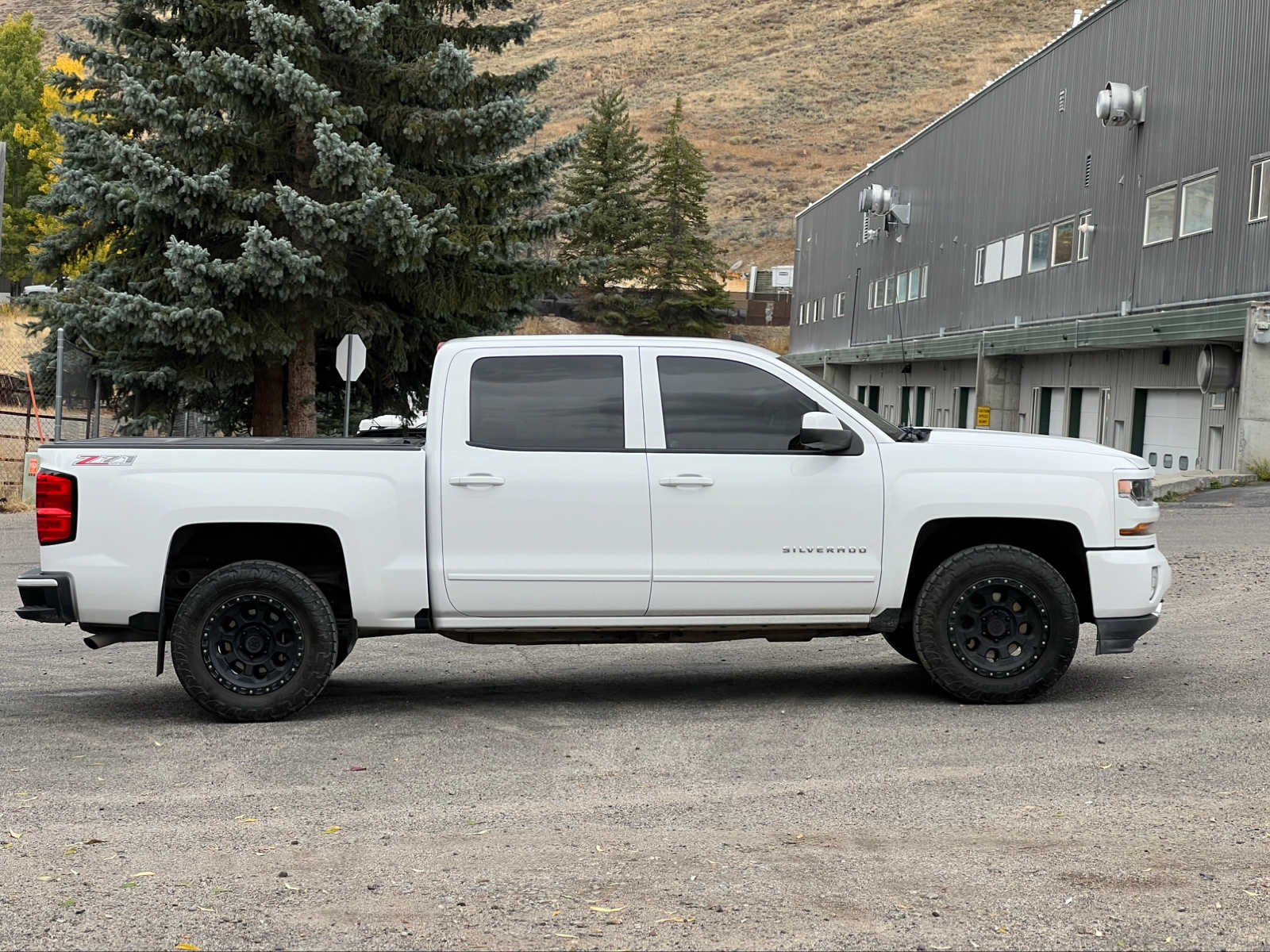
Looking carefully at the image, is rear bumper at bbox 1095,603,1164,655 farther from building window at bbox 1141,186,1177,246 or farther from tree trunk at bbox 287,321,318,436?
building window at bbox 1141,186,1177,246

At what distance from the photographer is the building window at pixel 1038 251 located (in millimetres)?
35000

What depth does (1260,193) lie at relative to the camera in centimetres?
2441

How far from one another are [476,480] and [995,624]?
9.57ft

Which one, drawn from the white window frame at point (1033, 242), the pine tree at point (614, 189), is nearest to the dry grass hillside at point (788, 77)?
the pine tree at point (614, 189)

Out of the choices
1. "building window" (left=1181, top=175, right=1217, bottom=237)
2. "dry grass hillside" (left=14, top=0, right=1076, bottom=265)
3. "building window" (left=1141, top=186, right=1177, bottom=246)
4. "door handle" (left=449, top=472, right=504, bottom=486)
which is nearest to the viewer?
"door handle" (left=449, top=472, right=504, bottom=486)

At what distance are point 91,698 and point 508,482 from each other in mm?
2841

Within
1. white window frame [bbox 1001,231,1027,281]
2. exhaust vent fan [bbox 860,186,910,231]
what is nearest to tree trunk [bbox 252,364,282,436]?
white window frame [bbox 1001,231,1027,281]

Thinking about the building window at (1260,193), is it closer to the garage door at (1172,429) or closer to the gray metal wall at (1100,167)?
the gray metal wall at (1100,167)

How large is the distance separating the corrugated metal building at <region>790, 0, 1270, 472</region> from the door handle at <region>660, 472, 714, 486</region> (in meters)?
17.8

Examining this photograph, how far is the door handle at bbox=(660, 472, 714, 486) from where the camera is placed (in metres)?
8.00

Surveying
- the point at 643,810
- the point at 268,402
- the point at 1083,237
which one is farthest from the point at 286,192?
the point at 1083,237

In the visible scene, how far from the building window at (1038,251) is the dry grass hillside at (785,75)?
88.8 m

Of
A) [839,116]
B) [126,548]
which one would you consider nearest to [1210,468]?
[126,548]

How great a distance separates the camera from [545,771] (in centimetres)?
688
